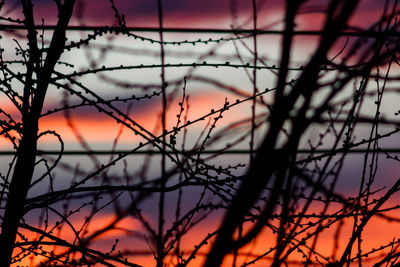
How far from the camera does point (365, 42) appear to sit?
14.3ft

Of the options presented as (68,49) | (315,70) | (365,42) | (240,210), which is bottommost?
(240,210)

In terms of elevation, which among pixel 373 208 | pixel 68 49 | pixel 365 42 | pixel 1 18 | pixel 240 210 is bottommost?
pixel 240 210

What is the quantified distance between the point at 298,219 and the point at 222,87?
5.57 ft

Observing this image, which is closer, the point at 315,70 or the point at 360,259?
the point at 315,70

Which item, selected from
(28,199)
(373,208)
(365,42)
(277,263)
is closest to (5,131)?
(28,199)

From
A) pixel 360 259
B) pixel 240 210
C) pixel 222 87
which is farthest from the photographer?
pixel 222 87

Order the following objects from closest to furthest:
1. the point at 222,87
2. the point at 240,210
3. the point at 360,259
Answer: the point at 240,210, the point at 360,259, the point at 222,87

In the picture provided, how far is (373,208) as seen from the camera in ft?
10.8

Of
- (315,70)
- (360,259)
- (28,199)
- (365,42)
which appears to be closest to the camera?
(315,70)

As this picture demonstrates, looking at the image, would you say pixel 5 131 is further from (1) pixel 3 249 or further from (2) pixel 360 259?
(2) pixel 360 259

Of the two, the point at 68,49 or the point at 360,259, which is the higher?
the point at 68,49

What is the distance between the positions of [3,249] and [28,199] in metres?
0.26

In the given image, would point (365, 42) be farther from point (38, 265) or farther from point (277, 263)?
point (38, 265)

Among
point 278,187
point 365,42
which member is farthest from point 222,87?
point 278,187
